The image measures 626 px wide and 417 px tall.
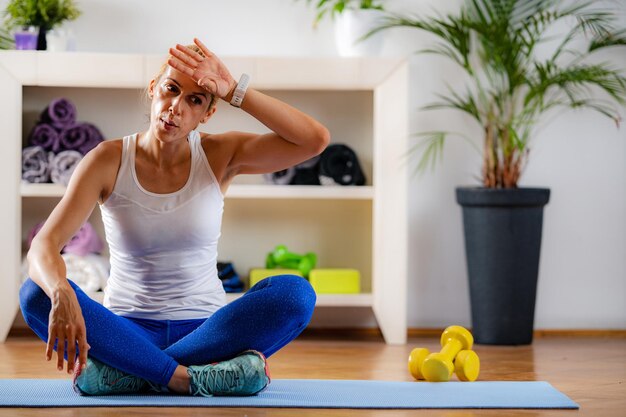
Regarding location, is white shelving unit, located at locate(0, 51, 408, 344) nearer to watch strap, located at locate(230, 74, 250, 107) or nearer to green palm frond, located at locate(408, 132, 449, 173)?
green palm frond, located at locate(408, 132, 449, 173)

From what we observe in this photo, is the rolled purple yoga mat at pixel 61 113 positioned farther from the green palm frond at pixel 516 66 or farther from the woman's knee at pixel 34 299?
the woman's knee at pixel 34 299

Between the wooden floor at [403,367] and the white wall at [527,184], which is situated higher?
→ the white wall at [527,184]

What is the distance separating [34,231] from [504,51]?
78.0 inches

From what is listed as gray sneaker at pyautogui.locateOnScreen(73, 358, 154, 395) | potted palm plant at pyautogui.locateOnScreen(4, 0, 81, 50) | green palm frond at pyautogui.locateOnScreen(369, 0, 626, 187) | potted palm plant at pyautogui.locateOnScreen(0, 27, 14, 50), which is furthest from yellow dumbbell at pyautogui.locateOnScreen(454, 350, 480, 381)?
potted palm plant at pyautogui.locateOnScreen(0, 27, 14, 50)

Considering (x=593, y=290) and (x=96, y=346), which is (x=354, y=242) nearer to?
(x=593, y=290)

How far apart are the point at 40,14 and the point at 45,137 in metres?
0.47

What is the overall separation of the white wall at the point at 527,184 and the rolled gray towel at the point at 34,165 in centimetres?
77

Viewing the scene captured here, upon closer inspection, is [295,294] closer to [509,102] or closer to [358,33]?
[358,33]

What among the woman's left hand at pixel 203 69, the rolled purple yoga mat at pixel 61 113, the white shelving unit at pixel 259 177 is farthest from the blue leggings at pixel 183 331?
the rolled purple yoga mat at pixel 61 113

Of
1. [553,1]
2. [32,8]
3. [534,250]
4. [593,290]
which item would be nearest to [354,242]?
[534,250]

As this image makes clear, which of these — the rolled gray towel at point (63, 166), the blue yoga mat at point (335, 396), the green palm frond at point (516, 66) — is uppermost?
the green palm frond at point (516, 66)

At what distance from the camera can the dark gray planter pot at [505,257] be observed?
3.69 metres

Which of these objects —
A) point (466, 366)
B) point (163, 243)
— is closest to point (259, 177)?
point (466, 366)

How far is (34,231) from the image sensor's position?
3807mm
